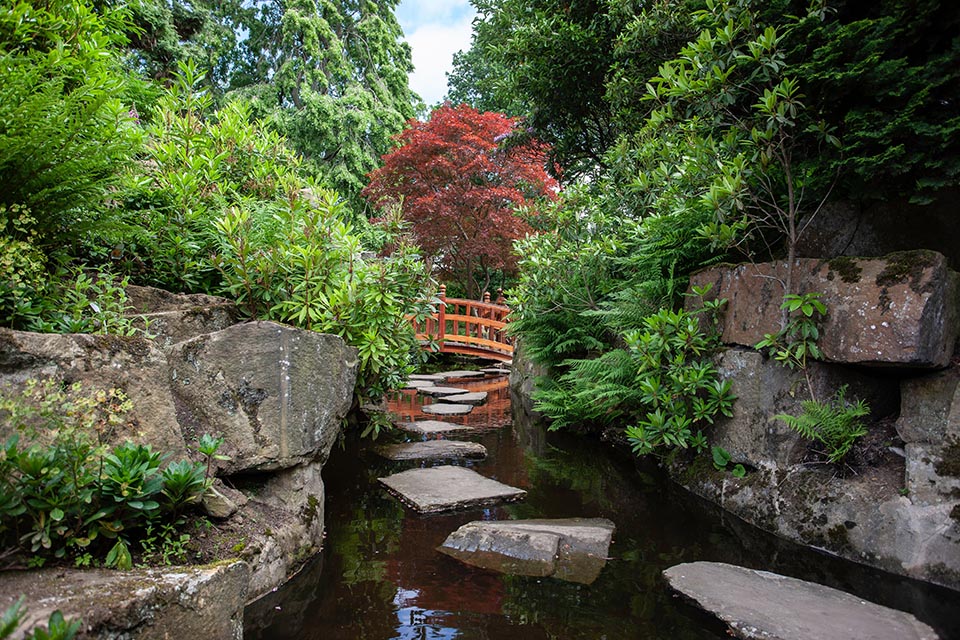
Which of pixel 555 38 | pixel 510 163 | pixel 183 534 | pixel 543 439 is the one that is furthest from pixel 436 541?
pixel 510 163

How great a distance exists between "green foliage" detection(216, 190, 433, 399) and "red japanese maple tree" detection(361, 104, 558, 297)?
874 cm

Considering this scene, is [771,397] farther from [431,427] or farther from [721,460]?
[431,427]

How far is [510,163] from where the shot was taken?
12719 mm

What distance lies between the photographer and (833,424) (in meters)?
3.06

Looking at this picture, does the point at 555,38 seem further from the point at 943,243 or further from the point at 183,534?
the point at 183,534

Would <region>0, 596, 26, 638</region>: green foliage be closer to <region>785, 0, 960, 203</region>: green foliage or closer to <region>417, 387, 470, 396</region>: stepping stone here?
<region>785, 0, 960, 203</region>: green foliage

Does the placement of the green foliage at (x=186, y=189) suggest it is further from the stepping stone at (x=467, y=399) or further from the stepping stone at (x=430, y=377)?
the stepping stone at (x=430, y=377)

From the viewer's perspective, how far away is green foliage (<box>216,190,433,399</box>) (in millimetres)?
3223

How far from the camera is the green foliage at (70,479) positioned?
167 centimetres

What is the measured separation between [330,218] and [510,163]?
9.70m

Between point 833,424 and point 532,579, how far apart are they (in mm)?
Answer: 1881

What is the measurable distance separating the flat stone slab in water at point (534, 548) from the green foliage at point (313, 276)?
1262 millimetres

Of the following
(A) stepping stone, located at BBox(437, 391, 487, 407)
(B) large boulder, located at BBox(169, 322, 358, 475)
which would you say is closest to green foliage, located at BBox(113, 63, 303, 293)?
(B) large boulder, located at BBox(169, 322, 358, 475)

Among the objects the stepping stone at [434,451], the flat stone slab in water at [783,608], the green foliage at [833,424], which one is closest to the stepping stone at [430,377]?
the stepping stone at [434,451]
